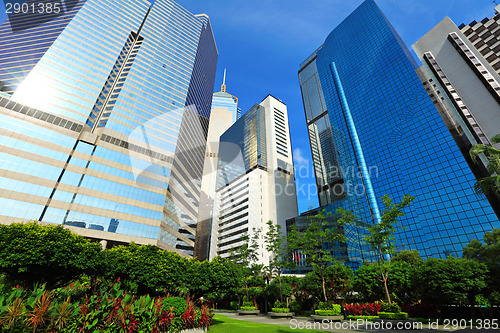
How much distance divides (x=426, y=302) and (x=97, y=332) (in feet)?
91.9

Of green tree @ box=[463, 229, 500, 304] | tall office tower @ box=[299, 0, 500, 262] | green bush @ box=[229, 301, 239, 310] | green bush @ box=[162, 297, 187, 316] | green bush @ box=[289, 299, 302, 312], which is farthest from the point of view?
tall office tower @ box=[299, 0, 500, 262]

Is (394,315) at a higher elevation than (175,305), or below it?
below

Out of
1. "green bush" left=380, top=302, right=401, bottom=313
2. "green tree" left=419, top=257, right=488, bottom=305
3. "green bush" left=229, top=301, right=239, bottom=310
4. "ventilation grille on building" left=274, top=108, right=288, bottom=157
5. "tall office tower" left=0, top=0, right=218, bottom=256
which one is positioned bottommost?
"green bush" left=229, top=301, right=239, bottom=310

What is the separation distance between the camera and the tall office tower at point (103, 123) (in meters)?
42.7

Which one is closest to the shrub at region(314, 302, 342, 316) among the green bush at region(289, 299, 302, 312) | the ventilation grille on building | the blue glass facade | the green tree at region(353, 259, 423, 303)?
the green tree at region(353, 259, 423, 303)

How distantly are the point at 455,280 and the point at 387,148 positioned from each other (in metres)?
60.7

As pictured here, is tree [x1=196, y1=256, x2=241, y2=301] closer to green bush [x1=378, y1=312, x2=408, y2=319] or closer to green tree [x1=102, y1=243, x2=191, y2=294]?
green tree [x1=102, y1=243, x2=191, y2=294]

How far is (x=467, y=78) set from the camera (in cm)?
5638

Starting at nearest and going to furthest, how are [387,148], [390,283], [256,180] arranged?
[390,283] < [387,148] < [256,180]

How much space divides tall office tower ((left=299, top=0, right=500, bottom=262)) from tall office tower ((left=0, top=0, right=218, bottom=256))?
193 feet

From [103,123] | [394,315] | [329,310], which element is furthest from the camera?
[103,123]

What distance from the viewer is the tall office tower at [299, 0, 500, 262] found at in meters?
53.9

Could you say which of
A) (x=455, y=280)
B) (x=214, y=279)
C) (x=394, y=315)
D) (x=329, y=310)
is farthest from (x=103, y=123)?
(x=455, y=280)

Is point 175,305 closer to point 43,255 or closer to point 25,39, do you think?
point 43,255
